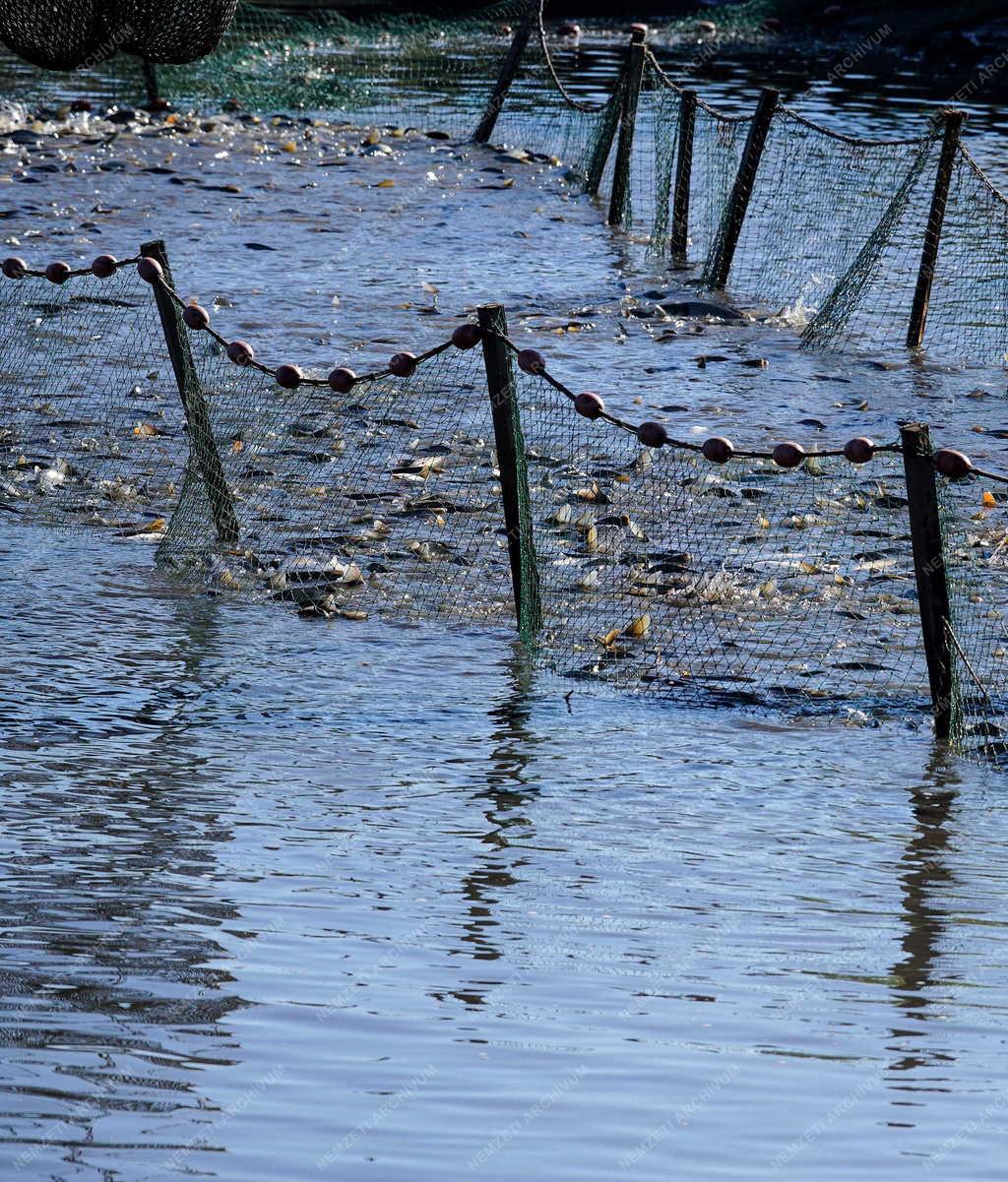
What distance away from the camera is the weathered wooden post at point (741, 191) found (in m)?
12.9

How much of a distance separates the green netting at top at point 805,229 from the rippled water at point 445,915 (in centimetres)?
706

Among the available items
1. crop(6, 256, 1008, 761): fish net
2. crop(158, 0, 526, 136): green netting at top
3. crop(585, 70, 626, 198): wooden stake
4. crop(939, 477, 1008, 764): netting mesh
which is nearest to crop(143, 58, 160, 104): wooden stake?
crop(158, 0, 526, 136): green netting at top

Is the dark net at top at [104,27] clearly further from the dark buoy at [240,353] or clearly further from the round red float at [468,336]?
the round red float at [468,336]

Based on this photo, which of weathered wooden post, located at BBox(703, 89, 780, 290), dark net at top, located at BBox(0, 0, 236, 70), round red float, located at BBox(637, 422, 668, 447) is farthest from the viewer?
dark net at top, located at BBox(0, 0, 236, 70)

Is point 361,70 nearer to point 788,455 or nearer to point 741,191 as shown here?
point 741,191

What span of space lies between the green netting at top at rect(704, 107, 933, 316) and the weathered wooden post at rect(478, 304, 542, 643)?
237 inches

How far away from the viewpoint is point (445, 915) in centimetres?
468

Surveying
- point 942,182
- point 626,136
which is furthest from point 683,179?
point 942,182

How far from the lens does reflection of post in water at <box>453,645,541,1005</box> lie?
15.1 feet

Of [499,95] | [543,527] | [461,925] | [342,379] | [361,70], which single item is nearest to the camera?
[461,925]

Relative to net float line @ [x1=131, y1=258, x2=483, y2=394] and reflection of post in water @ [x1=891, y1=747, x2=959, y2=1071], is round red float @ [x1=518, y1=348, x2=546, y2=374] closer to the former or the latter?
net float line @ [x1=131, y1=258, x2=483, y2=394]

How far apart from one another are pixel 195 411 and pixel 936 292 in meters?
7.79

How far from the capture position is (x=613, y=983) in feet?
14.1

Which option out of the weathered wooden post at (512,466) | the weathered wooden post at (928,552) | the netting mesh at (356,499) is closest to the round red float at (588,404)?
the weathered wooden post at (512,466)
